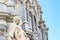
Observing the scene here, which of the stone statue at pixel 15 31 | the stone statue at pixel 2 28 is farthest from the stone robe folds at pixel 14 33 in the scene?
the stone statue at pixel 2 28

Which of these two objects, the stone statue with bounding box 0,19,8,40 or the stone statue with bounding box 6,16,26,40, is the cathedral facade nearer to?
the stone statue with bounding box 0,19,8,40

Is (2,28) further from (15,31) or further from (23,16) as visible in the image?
(23,16)

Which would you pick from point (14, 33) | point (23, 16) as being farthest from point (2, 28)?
point (23, 16)

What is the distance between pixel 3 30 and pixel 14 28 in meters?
0.54

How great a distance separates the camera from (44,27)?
91.7 ft

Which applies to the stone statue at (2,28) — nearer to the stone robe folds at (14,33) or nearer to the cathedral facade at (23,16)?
the cathedral facade at (23,16)

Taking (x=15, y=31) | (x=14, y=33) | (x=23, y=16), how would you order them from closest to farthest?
(x=14, y=33)
(x=15, y=31)
(x=23, y=16)

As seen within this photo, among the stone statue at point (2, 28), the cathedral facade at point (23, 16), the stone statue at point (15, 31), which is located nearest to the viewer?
the stone statue at point (15, 31)

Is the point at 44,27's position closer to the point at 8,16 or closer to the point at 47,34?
the point at 47,34

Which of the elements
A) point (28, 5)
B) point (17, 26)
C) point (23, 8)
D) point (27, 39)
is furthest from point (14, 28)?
point (28, 5)

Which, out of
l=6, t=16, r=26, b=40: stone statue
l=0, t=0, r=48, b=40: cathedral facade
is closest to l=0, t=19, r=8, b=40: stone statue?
l=0, t=0, r=48, b=40: cathedral facade

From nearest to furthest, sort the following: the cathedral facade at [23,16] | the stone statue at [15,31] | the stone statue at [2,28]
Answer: the stone statue at [15,31], the stone statue at [2,28], the cathedral facade at [23,16]

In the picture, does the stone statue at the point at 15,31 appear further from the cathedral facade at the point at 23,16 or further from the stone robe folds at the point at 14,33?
the cathedral facade at the point at 23,16

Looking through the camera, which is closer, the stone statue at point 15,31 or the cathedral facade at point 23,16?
the stone statue at point 15,31
